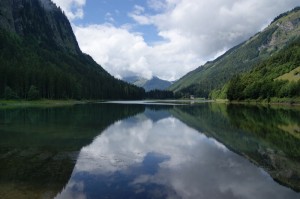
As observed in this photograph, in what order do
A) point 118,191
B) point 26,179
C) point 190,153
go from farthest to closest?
1. point 190,153
2. point 26,179
3. point 118,191

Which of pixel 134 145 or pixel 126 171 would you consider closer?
pixel 126 171

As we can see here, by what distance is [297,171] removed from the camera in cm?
2416

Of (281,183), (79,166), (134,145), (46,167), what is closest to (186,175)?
(281,183)

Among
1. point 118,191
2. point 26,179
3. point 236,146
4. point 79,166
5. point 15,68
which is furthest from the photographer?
point 15,68

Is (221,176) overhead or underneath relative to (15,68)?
underneath

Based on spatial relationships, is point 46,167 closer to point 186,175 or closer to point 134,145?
point 186,175

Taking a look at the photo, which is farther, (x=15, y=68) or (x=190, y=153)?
(x=15, y=68)

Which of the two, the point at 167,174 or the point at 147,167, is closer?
the point at 167,174

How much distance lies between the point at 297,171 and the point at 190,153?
10872 millimetres

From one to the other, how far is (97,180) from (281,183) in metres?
11.7

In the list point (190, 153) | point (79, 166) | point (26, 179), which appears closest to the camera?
point (26, 179)

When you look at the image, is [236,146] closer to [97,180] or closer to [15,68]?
[97,180]

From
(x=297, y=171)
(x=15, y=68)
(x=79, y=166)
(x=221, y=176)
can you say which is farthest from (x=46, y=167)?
(x=15, y=68)

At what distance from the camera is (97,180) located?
2138cm
